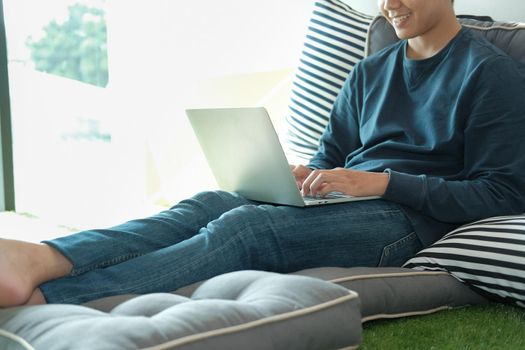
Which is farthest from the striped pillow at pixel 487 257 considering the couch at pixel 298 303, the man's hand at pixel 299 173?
the man's hand at pixel 299 173

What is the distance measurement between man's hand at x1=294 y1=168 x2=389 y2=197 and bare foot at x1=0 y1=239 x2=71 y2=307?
49cm

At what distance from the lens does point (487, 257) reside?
129 cm

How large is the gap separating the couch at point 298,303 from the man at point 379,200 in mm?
51

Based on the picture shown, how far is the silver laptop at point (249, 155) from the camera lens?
129 cm

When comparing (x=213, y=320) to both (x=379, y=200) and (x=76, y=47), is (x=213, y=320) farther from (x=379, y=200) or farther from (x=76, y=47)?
(x=76, y=47)

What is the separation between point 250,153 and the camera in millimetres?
1375

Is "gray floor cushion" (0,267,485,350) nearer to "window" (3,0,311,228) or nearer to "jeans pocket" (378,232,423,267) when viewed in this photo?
"jeans pocket" (378,232,423,267)

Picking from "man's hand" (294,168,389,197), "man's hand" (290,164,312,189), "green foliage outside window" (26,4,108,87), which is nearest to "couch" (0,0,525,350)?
"man's hand" (294,168,389,197)

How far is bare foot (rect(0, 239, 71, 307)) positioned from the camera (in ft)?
3.41

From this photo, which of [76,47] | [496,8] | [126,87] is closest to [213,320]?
[496,8]

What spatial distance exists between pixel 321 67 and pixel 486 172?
76 cm

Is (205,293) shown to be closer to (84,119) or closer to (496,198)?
(496,198)

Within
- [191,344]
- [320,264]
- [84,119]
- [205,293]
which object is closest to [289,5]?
[84,119]

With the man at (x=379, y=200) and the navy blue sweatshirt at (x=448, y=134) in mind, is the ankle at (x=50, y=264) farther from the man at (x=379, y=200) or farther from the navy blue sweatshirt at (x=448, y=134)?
the navy blue sweatshirt at (x=448, y=134)
